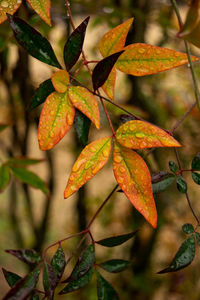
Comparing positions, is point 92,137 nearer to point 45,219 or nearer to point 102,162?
point 45,219

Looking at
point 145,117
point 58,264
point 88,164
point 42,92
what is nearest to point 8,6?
point 42,92

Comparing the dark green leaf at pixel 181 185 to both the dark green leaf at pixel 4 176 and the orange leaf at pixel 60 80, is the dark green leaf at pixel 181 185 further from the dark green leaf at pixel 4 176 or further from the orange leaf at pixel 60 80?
the dark green leaf at pixel 4 176

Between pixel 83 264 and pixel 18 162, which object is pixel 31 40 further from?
pixel 18 162

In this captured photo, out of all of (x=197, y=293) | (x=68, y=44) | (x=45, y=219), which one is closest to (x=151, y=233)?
(x=197, y=293)

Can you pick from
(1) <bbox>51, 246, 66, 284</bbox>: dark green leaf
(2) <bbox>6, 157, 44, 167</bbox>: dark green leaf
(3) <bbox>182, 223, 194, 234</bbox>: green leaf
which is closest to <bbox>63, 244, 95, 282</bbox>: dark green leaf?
(1) <bbox>51, 246, 66, 284</bbox>: dark green leaf

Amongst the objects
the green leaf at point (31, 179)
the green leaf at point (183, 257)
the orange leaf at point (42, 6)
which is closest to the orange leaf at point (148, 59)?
the orange leaf at point (42, 6)
